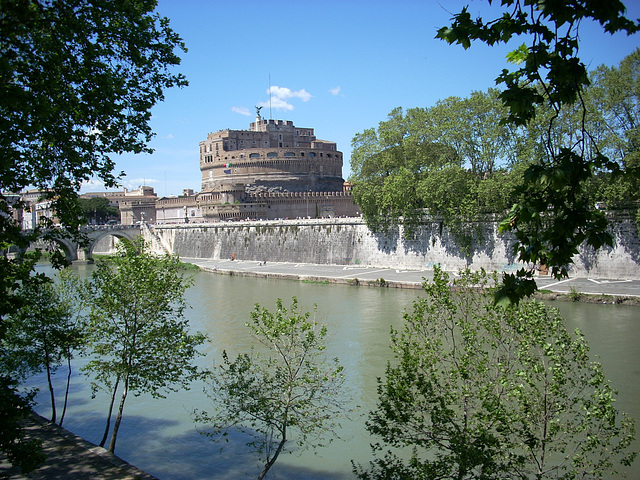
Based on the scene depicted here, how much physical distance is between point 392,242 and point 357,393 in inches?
706

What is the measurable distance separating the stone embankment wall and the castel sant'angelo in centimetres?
537

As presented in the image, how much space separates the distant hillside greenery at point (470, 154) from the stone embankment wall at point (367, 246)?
0.72 metres

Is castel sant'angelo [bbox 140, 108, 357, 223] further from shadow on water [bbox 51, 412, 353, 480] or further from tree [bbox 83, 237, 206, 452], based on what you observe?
tree [bbox 83, 237, 206, 452]

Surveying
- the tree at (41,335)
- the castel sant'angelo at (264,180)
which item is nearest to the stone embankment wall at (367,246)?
the castel sant'angelo at (264,180)

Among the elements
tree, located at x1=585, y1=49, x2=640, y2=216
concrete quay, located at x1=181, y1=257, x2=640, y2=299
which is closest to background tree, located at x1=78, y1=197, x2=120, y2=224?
concrete quay, located at x1=181, y1=257, x2=640, y2=299

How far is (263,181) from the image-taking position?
52844 millimetres

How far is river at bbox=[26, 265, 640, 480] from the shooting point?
8430 mm

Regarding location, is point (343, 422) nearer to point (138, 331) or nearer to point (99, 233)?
point (138, 331)

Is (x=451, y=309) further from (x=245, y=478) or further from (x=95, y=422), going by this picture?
(x=95, y=422)

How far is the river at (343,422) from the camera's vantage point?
8430 mm

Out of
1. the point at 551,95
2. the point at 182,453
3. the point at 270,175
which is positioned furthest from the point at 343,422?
the point at 270,175

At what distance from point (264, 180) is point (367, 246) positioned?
83.7ft

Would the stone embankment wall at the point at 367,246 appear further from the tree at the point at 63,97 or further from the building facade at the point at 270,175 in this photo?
the tree at the point at 63,97

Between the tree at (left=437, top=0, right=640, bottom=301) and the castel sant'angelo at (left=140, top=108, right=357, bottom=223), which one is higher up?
the castel sant'angelo at (left=140, top=108, right=357, bottom=223)
